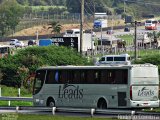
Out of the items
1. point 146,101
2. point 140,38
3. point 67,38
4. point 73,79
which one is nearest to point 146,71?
point 146,101

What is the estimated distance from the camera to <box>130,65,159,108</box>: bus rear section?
42719mm

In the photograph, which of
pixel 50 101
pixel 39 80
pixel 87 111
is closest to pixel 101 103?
pixel 50 101

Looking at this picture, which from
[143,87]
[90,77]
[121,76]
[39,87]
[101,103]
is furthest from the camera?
[39,87]

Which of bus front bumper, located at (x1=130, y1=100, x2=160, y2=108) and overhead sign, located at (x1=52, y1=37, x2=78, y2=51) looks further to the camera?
overhead sign, located at (x1=52, y1=37, x2=78, y2=51)

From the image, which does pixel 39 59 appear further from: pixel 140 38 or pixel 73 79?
pixel 140 38

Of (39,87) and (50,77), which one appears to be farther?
(39,87)

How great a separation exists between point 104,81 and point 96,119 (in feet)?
22.7

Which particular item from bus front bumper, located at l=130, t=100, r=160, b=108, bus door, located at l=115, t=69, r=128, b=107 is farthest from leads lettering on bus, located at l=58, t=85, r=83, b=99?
bus front bumper, located at l=130, t=100, r=160, b=108

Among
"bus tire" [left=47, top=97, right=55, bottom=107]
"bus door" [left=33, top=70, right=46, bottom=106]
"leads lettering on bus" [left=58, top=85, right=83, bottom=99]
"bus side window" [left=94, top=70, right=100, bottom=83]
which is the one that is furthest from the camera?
"bus door" [left=33, top=70, right=46, bottom=106]

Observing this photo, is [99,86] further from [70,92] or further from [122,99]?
[70,92]

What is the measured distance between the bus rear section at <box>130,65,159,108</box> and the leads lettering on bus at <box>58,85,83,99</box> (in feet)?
13.9

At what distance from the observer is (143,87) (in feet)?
142

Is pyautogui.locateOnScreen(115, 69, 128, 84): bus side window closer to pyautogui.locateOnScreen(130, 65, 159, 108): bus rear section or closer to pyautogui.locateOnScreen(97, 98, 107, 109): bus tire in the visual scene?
pyautogui.locateOnScreen(130, 65, 159, 108): bus rear section

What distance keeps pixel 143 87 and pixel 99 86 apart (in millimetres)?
2920
